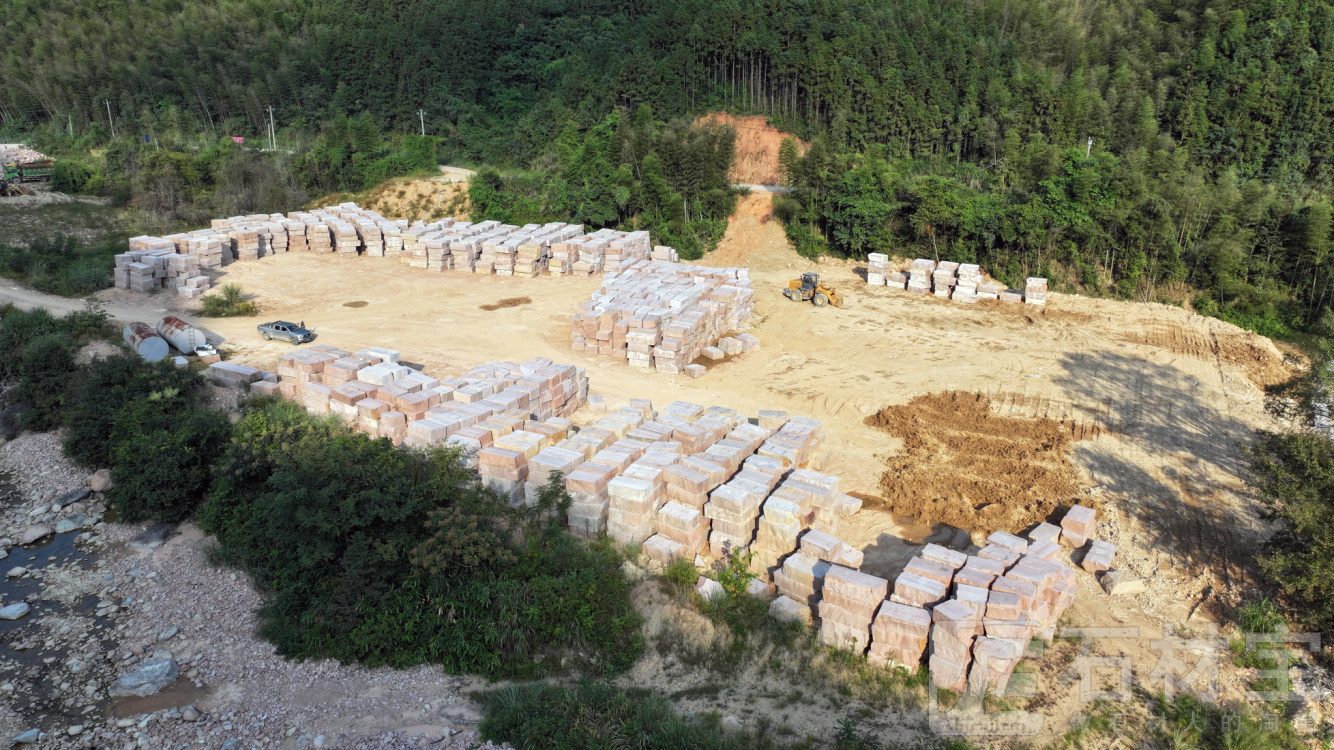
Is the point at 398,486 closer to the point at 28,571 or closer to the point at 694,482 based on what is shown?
the point at 694,482

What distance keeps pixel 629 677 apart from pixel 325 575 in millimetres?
4620

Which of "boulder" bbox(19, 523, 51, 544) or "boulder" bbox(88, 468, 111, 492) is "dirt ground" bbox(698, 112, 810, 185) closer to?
"boulder" bbox(88, 468, 111, 492)

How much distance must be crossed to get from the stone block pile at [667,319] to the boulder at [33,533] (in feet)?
35.8

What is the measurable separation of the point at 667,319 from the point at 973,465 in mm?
8007

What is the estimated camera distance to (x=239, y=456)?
523 inches

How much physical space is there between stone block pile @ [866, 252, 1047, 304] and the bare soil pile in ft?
24.2

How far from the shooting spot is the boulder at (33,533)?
13.5 m

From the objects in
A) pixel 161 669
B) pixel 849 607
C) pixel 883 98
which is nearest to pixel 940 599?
pixel 849 607

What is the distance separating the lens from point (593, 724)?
852cm

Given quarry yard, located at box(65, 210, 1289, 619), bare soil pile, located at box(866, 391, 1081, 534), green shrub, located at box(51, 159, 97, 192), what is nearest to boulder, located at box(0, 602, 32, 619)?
quarry yard, located at box(65, 210, 1289, 619)

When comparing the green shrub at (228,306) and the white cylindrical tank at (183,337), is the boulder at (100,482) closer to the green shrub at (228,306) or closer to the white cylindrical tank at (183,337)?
the white cylindrical tank at (183,337)

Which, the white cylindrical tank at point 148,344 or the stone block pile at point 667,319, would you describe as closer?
the white cylindrical tank at point 148,344

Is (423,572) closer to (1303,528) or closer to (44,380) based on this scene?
(1303,528)

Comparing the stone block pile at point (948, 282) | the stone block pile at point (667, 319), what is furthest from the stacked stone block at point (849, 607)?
the stone block pile at point (948, 282)
